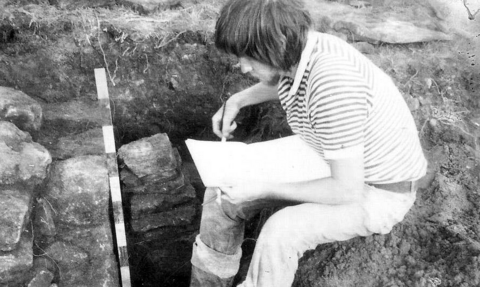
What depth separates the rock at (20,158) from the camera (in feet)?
8.00

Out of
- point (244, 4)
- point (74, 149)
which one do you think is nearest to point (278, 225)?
point (244, 4)

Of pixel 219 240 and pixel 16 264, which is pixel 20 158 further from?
pixel 219 240

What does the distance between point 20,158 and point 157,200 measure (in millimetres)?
939

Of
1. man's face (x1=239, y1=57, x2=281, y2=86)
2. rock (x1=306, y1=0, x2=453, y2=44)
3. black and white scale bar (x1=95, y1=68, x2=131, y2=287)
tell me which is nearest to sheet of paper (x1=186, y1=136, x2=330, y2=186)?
man's face (x1=239, y1=57, x2=281, y2=86)

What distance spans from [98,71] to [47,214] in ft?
3.36

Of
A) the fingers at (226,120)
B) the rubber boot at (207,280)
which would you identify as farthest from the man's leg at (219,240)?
the fingers at (226,120)

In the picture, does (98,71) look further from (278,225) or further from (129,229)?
(278,225)

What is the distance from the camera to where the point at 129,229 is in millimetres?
3213

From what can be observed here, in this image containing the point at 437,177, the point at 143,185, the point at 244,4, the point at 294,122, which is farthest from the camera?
the point at 143,185

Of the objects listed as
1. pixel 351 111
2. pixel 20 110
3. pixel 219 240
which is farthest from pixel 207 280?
pixel 20 110

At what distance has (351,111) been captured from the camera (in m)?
1.72

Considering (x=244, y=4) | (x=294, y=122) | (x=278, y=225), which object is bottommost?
(x=278, y=225)

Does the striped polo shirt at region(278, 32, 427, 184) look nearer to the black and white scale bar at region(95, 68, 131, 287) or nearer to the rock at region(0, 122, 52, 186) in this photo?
the black and white scale bar at region(95, 68, 131, 287)

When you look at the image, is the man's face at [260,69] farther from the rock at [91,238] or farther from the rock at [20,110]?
the rock at [20,110]
